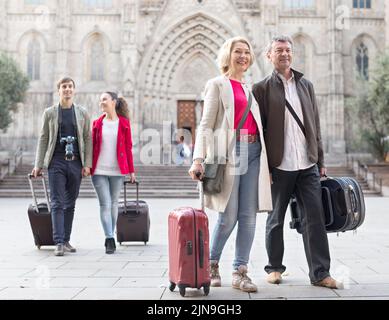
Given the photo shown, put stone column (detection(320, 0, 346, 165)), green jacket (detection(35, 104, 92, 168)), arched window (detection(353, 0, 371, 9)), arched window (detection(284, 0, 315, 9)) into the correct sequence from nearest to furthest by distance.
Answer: green jacket (detection(35, 104, 92, 168)), stone column (detection(320, 0, 346, 165)), arched window (detection(284, 0, 315, 9)), arched window (detection(353, 0, 371, 9))


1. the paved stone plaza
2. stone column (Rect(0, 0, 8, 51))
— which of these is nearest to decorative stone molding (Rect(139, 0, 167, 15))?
stone column (Rect(0, 0, 8, 51))

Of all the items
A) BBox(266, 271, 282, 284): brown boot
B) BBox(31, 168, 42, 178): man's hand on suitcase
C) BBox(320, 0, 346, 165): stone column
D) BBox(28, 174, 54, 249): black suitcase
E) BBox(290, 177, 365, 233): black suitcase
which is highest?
BBox(320, 0, 346, 165): stone column

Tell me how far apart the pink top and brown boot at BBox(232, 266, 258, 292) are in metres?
1.18

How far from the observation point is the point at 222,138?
472cm

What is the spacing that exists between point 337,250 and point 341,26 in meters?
27.5

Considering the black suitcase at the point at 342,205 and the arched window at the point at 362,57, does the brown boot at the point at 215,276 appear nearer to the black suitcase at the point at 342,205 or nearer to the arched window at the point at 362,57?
the black suitcase at the point at 342,205

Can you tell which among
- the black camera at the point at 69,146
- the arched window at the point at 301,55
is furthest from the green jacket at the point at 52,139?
the arched window at the point at 301,55

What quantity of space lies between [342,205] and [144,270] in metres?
2.14

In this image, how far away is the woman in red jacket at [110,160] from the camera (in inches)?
280

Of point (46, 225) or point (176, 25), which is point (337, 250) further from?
point (176, 25)

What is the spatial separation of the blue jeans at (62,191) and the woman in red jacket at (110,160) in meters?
0.25

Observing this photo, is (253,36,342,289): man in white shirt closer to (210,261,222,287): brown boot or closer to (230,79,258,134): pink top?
(230,79,258,134): pink top

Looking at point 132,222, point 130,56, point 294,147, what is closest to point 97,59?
point 130,56

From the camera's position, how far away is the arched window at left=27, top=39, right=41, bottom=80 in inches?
1310
